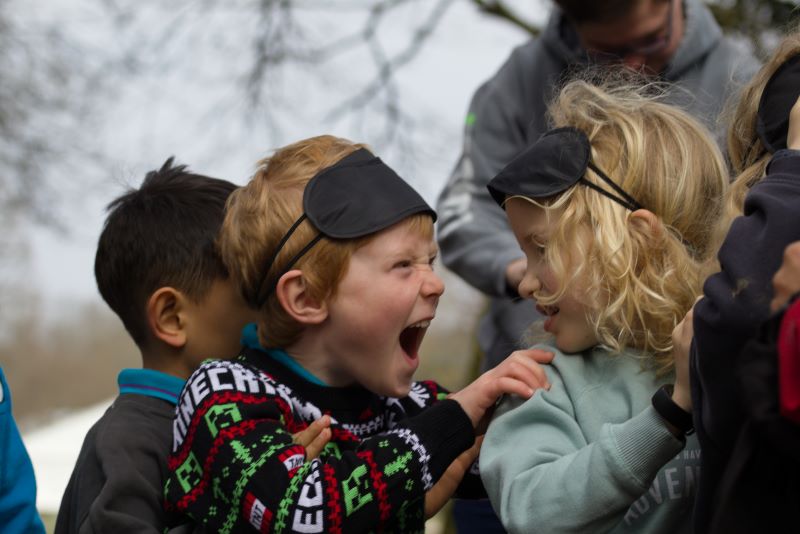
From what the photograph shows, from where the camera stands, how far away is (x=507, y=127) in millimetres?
3729

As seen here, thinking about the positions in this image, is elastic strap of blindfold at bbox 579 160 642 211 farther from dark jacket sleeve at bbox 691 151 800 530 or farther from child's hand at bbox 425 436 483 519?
child's hand at bbox 425 436 483 519

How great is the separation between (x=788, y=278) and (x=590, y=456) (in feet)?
2.13

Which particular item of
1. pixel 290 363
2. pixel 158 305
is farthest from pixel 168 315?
pixel 290 363

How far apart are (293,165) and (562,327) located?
781mm

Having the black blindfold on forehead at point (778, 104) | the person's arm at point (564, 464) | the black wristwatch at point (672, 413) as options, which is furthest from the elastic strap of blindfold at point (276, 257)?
the black blindfold on forehead at point (778, 104)

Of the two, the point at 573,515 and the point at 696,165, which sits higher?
the point at 696,165

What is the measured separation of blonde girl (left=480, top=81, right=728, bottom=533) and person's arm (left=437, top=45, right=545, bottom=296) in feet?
3.76

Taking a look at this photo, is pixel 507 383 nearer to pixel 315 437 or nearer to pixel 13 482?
pixel 315 437

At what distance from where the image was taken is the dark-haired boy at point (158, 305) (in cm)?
258

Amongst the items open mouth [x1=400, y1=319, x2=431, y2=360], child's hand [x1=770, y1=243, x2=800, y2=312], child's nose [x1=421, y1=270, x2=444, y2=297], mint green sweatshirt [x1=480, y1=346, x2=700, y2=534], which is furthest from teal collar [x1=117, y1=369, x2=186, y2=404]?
child's hand [x1=770, y1=243, x2=800, y2=312]

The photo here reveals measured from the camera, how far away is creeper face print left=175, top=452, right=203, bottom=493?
7.76 ft

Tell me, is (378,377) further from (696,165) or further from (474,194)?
(474,194)

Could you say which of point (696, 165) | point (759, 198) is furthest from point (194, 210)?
point (759, 198)

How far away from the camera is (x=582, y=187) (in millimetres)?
2311
